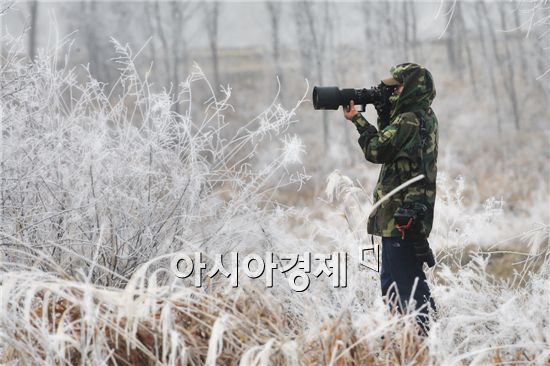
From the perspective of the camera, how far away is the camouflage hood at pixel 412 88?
3.24m

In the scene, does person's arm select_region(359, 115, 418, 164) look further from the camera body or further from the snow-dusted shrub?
the snow-dusted shrub

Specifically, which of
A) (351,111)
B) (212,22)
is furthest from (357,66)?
(351,111)

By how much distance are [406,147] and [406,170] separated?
0.39 feet

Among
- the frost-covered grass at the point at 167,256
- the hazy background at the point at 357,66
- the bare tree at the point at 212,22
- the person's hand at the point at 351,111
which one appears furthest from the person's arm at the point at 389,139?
the bare tree at the point at 212,22

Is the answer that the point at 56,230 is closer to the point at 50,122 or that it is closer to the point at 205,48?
the point at 50,122

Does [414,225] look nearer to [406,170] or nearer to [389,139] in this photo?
[406,170]

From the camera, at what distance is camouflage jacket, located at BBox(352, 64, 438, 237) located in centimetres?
319

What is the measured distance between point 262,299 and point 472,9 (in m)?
24.3

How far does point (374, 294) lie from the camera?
391cm

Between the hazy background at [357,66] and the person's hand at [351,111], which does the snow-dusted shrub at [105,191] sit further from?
the hazy background at [357,66]

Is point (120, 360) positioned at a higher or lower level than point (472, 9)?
lower

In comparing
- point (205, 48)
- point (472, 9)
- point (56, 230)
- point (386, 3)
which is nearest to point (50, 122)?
point (56, 230)

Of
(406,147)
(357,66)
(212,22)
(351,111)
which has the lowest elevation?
(406,147)

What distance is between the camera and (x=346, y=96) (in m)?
3.33
